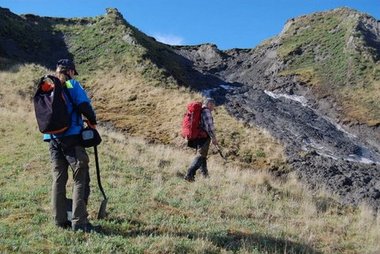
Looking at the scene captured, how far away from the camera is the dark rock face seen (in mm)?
17969

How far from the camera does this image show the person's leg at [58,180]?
6.63 m

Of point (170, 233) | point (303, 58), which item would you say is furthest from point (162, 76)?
point (170, 233)

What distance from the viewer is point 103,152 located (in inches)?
542

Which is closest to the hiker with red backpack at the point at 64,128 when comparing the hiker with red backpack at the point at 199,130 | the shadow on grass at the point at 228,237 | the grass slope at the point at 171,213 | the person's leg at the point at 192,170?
the grass slope at the point at 171,213

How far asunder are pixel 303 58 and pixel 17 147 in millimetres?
34913

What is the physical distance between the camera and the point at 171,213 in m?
8.30

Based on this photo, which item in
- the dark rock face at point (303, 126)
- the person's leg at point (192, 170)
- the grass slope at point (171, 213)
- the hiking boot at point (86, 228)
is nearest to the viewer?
the grass slope at point (171, 213)

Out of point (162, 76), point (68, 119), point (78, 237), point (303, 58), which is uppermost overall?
point (303, 58)

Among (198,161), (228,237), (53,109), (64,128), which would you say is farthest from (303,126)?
(53,109)

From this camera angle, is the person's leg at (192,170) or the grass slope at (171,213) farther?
the person's leg at (192,170)

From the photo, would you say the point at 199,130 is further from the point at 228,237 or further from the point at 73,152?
the point at 73,152

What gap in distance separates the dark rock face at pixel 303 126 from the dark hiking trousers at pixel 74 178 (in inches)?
384

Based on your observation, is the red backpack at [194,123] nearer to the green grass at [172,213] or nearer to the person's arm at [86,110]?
the green grass at [172,213]

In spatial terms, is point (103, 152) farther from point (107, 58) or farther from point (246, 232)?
point (107, 58)
